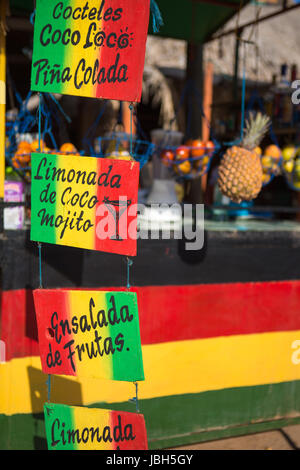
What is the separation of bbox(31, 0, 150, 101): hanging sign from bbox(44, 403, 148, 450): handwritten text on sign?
1.51 metres

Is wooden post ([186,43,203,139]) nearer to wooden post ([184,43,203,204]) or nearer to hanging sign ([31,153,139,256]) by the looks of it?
wooden post ([184,43,203,204])

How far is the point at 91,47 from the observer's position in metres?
2.06

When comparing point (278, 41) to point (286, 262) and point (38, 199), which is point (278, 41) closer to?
point (286, 262)

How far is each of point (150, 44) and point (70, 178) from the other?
32.2 feet

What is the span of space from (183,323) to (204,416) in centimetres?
73

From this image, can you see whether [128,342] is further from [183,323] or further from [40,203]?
[183,323]

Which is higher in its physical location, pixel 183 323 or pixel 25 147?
pixel 25 147

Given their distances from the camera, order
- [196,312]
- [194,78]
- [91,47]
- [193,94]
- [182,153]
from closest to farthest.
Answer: [91,47], [196,312], [182,153], [194,78], [193,94]

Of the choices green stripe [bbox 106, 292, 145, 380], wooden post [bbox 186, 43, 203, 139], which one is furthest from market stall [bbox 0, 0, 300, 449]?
wooden post [bbox 186, 43, 203, 139]

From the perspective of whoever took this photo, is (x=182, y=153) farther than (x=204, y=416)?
Yes

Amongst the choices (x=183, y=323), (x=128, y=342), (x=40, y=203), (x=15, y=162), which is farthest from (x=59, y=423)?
(x=15, y=162)

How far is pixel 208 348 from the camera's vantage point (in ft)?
10.7

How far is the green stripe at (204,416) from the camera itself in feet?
9.55

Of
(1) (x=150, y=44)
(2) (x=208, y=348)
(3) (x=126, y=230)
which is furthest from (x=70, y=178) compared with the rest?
(1) (x=150, y=44)
